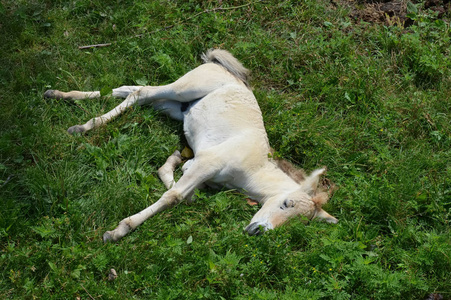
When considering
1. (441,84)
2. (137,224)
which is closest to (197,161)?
(137,224)

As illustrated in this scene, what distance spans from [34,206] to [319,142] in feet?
11.0

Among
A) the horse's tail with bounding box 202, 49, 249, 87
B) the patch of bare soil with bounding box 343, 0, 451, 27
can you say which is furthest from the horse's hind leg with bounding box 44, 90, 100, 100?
the patch of bare soil with bounding box 343, 0, 451, 27

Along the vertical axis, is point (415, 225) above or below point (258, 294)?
below

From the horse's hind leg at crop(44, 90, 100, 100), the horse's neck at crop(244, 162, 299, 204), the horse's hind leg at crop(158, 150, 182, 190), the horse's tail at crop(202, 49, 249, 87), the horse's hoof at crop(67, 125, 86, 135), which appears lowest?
the horse's hind leg at crop(158, 150, 182, 190)

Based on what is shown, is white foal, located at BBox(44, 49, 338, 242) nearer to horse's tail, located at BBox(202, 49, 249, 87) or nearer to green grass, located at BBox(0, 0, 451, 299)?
horse's tail, located at BBox(202, 49, 249, 87)

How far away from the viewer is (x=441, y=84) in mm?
6734

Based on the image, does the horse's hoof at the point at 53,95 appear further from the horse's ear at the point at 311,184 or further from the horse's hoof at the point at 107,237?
the horse's ear at the point at 311,184

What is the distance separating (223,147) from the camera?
17.1ft

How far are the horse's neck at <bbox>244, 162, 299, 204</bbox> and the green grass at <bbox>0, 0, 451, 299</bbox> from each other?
0.17 m

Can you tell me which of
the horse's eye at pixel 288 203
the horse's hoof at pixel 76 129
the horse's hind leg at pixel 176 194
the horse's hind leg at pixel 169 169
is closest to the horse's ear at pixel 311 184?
the horse's eye at pixel 288 203

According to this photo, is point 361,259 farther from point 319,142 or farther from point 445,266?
point 319,142

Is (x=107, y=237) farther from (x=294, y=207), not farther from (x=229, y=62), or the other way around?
(x=229, y=62)

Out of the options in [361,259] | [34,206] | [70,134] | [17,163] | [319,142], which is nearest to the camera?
[361,259]

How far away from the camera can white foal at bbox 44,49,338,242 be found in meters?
4.88
